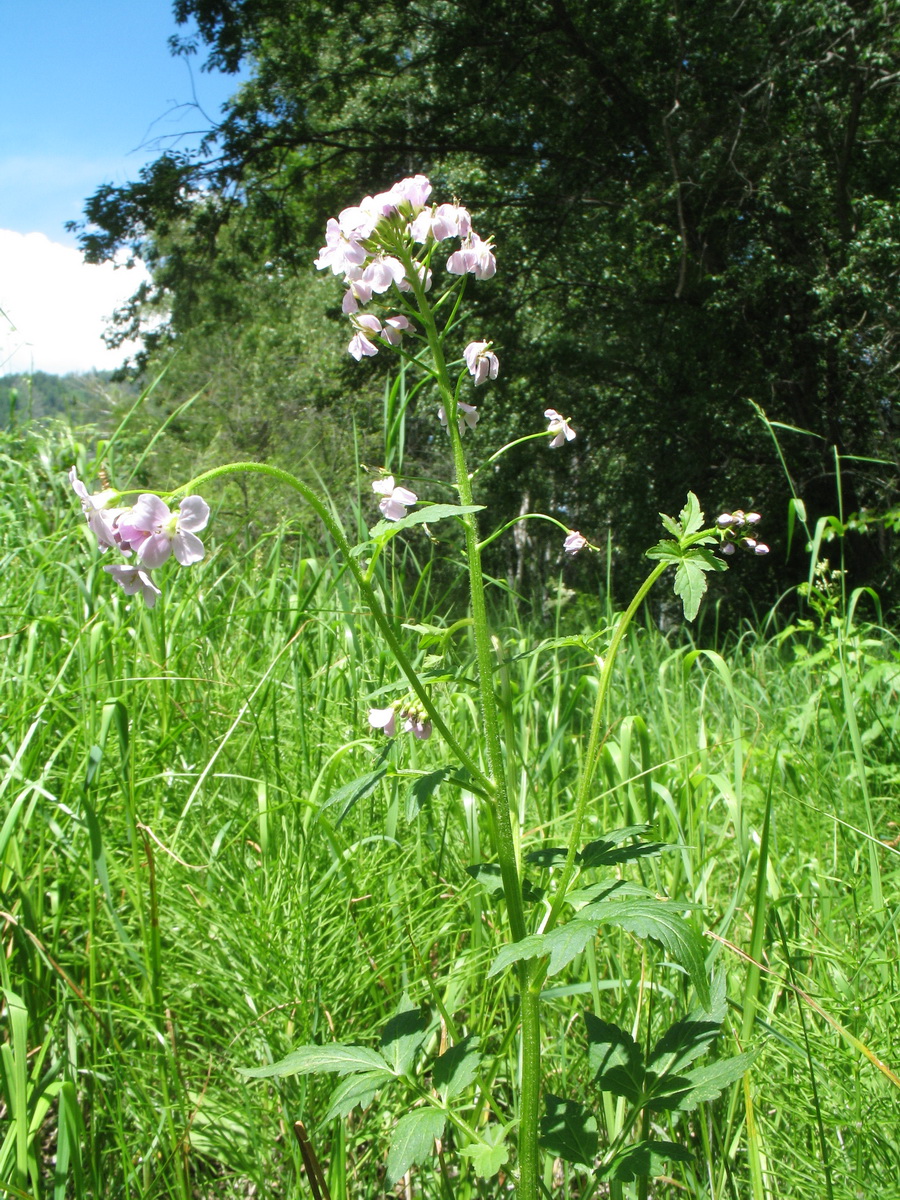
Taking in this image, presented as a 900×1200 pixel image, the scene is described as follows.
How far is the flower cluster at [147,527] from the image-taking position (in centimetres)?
80

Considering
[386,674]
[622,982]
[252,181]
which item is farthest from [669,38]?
[622,982]

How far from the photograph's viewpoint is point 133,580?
85cm

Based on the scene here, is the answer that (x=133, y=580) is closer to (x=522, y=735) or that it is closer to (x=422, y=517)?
(x=422, y=517)

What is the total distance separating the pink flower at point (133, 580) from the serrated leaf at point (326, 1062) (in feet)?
1.64

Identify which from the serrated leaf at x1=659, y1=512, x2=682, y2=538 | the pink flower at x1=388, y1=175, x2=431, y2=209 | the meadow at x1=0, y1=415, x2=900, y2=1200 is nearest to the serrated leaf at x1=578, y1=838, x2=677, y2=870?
the meadow at x1=0, y1=415, x2=900, y2=1200

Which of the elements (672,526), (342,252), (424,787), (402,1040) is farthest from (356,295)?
(402,1040)

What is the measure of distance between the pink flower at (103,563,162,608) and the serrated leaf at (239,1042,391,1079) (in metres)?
0.50

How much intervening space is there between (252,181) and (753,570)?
657cm

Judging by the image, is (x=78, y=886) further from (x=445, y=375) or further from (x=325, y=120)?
(x=325, y=120)

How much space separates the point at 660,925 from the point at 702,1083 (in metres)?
0.31

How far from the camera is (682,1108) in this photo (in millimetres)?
884

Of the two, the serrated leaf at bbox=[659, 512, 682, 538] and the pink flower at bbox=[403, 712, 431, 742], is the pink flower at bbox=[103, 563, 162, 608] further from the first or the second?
the serrated leaf at bbox=[659, 512, 682, 538]

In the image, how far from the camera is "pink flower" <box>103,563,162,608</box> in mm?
837

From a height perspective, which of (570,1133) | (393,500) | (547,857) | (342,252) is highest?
(342,252)
